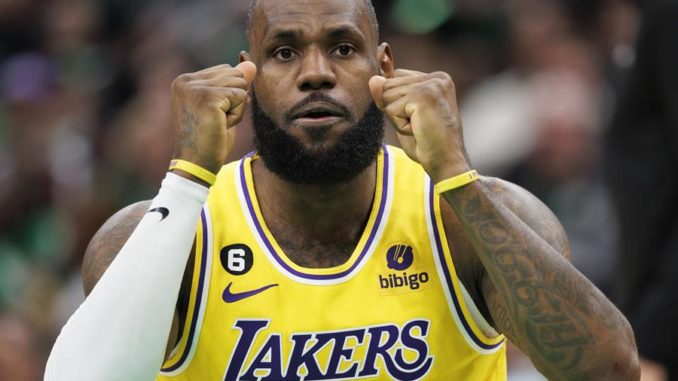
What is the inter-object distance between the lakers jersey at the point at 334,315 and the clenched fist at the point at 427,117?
1.33ft

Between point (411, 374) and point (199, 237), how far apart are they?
87cm

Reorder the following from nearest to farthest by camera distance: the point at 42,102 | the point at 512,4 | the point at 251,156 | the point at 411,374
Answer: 1. the point at 411,374
2. the point at 251,156
3. the point at 512,4
4. the point at 42,102

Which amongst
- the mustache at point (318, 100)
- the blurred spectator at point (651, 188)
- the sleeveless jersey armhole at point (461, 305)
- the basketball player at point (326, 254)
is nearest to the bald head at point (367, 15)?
the basketball player at point (326, 254)

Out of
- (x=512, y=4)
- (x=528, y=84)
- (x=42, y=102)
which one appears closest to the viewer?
(x=528, y=84)

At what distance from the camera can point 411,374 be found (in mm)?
4879

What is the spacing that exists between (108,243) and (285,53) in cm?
90

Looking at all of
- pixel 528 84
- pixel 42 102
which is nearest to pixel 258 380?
pixel 528 84

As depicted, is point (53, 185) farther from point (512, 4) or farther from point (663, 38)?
point (663, 38)

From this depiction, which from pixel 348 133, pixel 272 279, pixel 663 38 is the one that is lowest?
pixel 272 279

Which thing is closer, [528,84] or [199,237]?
[199,237]

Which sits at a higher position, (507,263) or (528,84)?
(528,84)

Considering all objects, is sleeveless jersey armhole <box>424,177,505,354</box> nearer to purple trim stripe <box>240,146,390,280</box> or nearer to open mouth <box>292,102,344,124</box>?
purple trim stripe <box>240,146,390,280</box>

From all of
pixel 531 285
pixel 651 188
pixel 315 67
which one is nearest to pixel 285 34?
pixel 315 67

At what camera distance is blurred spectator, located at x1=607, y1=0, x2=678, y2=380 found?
6.00 meters
